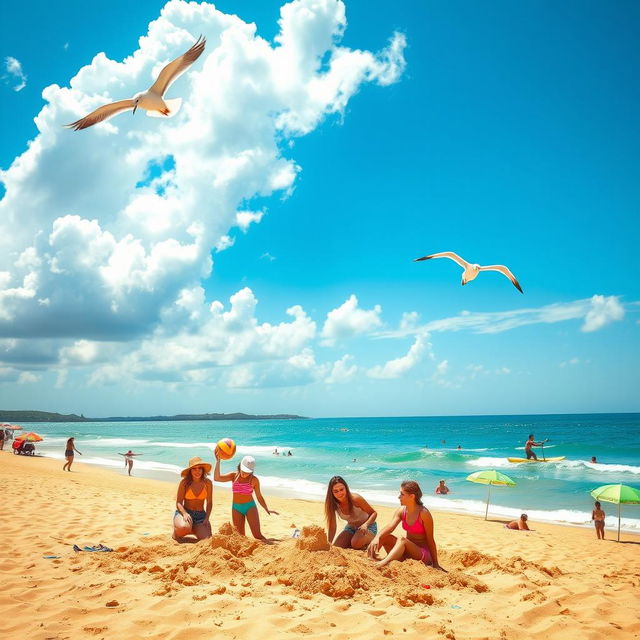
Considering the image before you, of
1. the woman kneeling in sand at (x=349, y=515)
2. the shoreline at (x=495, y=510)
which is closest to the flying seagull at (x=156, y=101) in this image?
the woman kneeling in sand at (x=349, y=515)

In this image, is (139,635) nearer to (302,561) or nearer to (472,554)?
(302,561)

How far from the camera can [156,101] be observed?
24.3 ft

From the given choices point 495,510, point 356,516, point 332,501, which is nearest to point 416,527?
point 356,516

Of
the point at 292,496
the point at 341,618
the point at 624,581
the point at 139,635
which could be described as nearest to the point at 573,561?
the point at 624,581

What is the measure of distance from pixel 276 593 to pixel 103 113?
751cm

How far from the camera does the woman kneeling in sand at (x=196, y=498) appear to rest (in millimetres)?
5941

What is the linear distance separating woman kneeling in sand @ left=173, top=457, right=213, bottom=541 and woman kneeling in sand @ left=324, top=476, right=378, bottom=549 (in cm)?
161

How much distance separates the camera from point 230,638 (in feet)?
10.2

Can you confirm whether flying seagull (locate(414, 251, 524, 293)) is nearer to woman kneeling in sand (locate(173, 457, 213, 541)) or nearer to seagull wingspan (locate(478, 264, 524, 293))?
seagull wingspan (locate(478, 264, 524, 293))

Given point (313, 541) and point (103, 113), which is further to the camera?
point (103, 113)

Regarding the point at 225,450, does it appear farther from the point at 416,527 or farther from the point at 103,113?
the point at 103,113

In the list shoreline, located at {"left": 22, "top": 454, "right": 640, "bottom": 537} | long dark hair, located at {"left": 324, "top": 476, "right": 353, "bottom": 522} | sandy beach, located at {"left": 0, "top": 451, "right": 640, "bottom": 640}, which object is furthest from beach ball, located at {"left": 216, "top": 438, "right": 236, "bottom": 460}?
shoreline, located at {"left": 22, "top": 454, "right": 640, "bottom": 537}

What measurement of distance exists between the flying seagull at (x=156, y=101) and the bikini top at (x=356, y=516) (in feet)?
22.0

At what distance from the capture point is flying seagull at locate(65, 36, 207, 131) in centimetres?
714
